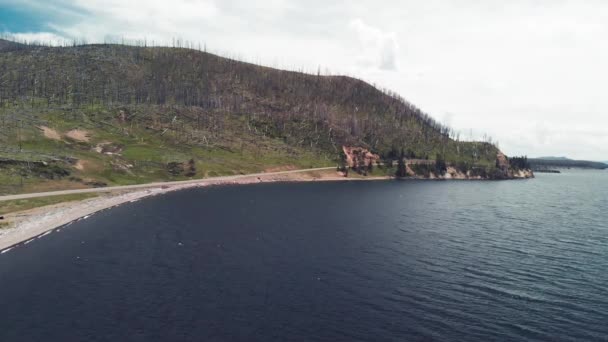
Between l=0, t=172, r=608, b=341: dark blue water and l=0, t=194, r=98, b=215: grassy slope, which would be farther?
l=0, t=194, r=98, b=215: grassy slope

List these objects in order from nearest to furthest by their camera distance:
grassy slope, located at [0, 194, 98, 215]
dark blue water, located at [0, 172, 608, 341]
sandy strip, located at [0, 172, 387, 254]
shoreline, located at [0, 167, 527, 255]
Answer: dark blue water, located at [0, 172, 608, 341]
sandy strip, located at [0, 172, 387, 254]
shoreline, located at [0, 167, 527, 255]
grassy slope, located at [0, 194, 98, 215]

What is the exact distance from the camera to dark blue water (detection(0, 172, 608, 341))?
50125mm

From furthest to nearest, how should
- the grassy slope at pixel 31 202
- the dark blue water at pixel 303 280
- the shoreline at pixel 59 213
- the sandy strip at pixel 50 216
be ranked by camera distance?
1. the grassy slope at pixel 31 202
2. the shoreline at pixel 59 213
3. the sandy strip at pixel 50 216
4. the dark blue water at pixel 303 280

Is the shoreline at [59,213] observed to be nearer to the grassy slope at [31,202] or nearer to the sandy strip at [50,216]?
the sandy strip at [50,216]

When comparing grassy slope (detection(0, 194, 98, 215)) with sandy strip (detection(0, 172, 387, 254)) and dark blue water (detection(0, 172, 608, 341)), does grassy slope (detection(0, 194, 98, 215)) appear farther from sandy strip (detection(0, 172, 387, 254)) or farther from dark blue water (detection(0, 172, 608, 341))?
dark blue water (detection(0, 172, 608, 341))

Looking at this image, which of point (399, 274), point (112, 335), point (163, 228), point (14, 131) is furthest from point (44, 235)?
point (14, 131)

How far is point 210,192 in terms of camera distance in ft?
574

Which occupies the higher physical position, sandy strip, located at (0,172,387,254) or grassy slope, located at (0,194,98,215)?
grassy slope, located at (0,194,98,215)

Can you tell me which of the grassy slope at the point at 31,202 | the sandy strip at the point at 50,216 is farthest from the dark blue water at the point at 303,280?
the grassy slope at the point at 31,202

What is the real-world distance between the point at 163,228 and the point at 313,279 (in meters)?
53.0

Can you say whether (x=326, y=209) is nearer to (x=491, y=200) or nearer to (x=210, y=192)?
(x=210, y=192)

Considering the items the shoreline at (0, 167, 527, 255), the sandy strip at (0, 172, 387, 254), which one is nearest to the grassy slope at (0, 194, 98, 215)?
the shoreline at (0, 167, 527, 255)

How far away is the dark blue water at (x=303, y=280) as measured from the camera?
5012 cm

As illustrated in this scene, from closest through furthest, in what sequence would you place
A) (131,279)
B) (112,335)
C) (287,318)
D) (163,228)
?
(112,335) < (287,318) < (131,279) < (163,228)
